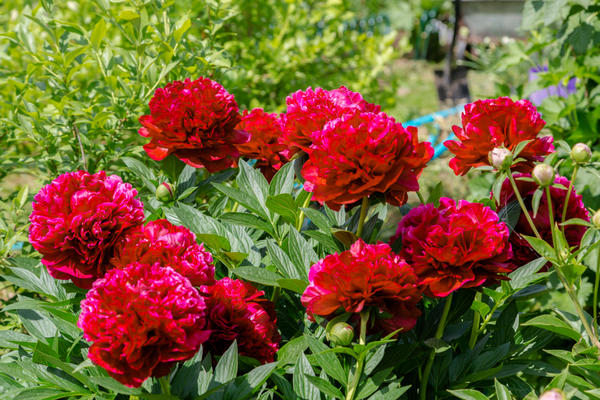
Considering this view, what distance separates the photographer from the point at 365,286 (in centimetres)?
79

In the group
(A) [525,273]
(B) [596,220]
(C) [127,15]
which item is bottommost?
(A) [525,273]

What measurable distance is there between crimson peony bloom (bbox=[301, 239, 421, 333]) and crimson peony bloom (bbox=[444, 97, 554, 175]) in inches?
10.5

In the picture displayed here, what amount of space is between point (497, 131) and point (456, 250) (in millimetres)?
241

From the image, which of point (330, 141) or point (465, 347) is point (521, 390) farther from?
point (330, 141)

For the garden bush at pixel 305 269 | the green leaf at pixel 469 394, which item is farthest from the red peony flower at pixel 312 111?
the green leaf at pixel 469 394

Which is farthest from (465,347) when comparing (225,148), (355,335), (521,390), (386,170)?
(225,148)

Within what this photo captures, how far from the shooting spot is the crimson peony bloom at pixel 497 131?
0.96 metres

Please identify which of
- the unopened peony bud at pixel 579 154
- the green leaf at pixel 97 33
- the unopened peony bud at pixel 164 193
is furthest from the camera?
the green leaf at pixel 97 33

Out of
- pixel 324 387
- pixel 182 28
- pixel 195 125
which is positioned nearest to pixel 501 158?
pixel 324 387

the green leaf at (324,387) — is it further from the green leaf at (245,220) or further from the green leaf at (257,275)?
the green leaf at (245,220)

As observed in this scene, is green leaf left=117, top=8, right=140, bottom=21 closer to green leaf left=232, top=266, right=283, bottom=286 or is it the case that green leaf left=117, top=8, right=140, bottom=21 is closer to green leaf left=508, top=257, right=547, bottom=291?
green leaf left=232, top=266, right=283, bottom=286

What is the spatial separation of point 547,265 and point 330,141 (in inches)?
18.3

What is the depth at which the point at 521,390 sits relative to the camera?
105cm

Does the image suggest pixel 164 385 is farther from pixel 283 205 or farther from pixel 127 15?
pixel 127 15
